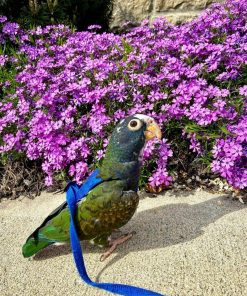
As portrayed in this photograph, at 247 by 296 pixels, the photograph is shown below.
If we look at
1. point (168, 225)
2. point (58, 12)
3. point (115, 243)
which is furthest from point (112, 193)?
point (58, 12)

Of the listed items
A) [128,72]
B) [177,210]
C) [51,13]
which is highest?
[51,13]

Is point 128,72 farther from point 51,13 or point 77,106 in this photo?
point 51,13

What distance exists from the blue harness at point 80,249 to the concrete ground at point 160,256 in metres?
0.24

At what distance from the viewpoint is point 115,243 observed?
8.96ft

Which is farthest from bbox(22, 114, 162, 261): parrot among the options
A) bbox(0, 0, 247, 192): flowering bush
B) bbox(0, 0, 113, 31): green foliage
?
bbox(0, 0, 113, 31): green foliage

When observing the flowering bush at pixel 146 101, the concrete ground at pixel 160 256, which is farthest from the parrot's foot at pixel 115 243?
the flowering bush at pixel 146 101

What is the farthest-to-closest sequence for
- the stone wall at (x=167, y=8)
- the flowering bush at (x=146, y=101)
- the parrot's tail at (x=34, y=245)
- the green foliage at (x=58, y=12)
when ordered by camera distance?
the stone wall at (x=167, y=8) < the green foliage at (x=58, y=12) < the flowering bush at (x=146, y=101) < the parrot's tail at (x=34, y=245)

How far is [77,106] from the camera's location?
389 cm

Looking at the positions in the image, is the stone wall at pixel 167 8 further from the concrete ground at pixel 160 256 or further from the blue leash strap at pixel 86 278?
the blue leash strap at pixel 86 278

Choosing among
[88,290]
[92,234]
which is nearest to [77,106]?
[92,234]

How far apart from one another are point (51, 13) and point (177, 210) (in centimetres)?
360

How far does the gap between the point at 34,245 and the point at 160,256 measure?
827 millimetres

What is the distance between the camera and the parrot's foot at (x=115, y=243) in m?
2.66

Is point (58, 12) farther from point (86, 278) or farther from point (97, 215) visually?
point (86, 278)
